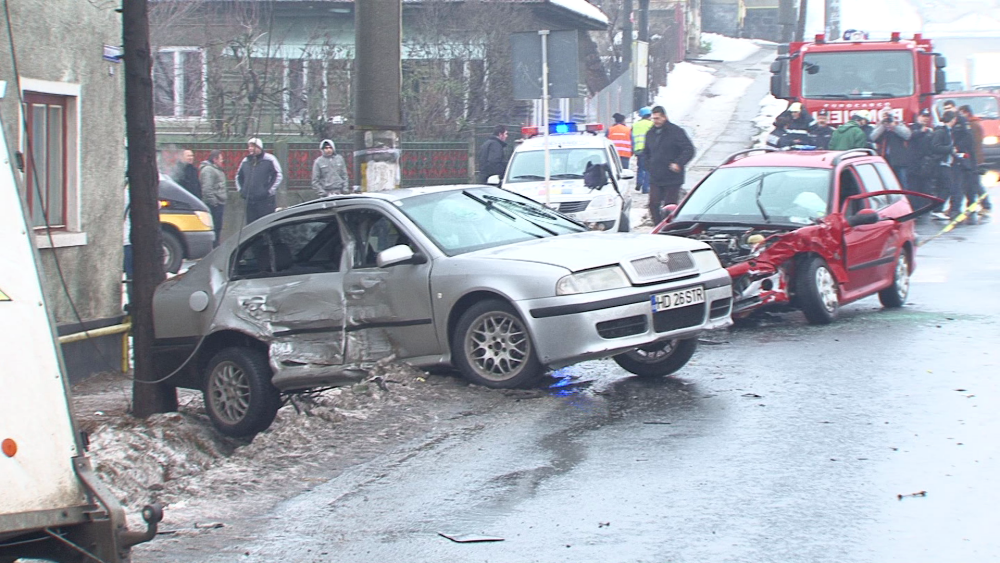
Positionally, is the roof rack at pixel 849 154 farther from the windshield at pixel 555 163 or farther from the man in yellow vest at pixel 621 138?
the man in yellow vest at pixel 621 138

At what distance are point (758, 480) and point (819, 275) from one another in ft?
17.1

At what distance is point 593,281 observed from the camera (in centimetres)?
798

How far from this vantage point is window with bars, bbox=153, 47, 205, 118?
28.5 metres

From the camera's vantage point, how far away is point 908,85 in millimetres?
22156

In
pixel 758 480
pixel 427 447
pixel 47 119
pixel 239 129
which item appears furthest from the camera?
pixel 239 129

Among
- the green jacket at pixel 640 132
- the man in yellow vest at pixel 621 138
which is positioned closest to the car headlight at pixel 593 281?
the green jacket at pixel 640 132

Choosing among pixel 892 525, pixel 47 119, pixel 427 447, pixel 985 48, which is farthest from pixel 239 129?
pixel 985 48

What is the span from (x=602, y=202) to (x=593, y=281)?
406 inches

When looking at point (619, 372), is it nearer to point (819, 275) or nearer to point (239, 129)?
point (819, 275)

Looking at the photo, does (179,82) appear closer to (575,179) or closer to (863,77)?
(575,179)

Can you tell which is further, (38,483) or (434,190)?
(434,190)

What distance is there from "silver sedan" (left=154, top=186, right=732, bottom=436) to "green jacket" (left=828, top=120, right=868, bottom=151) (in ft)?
36.7

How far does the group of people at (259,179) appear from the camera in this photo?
1947 centimetres

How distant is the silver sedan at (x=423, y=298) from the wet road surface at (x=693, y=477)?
1.52 ft
